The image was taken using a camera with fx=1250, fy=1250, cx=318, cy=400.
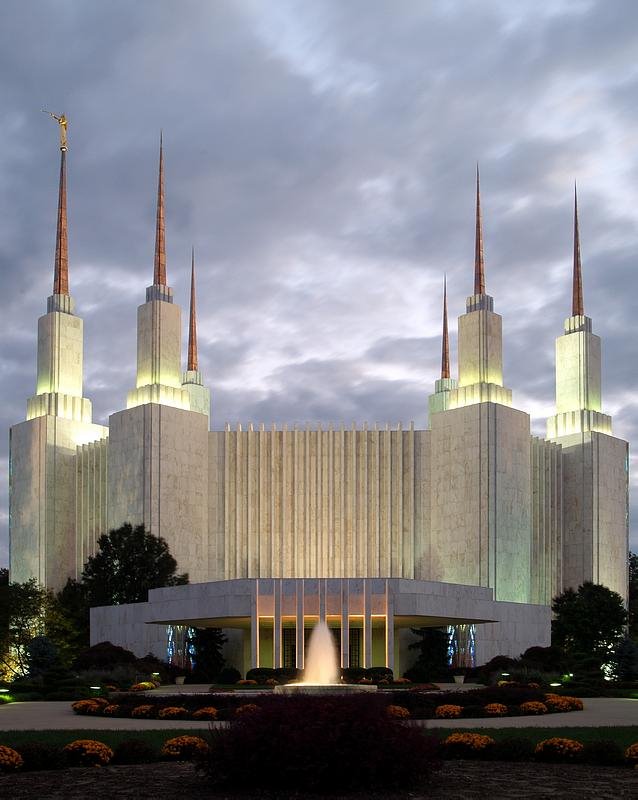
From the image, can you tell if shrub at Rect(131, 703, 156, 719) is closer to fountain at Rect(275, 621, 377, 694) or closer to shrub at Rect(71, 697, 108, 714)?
shrub at Rect(71, 697, 108, 714)

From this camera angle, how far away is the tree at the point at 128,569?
194 feet

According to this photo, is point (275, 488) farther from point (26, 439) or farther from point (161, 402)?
point (26, 439)

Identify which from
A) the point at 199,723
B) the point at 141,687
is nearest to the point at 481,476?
the point at 141,687

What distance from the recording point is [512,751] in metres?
16.7

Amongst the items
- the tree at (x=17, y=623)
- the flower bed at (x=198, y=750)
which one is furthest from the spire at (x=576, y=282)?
the flower bed at (x=198, y=750)

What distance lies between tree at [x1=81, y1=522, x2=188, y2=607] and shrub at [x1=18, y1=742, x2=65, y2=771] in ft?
141

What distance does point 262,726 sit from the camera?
13.6 meters

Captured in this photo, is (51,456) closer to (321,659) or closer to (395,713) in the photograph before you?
(321,659)

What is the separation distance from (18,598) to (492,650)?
76.0 feet

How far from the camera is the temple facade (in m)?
65.7

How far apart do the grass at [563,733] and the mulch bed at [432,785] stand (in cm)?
311

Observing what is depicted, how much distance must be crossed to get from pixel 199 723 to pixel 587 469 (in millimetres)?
51117

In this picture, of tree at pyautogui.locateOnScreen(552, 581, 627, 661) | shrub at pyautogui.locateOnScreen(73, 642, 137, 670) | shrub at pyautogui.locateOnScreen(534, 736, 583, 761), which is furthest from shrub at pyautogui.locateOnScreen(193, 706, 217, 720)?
tree at pyautogui.locateOnScreen(552, 581, 627, 661)

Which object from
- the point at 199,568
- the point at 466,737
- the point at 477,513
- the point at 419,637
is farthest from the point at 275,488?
the point at 466,737
